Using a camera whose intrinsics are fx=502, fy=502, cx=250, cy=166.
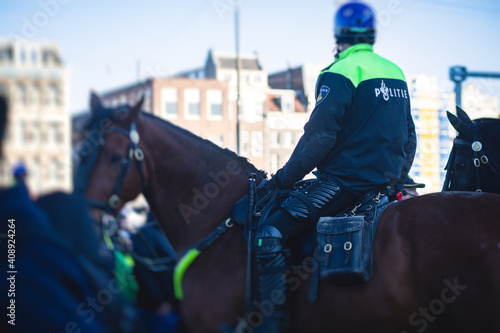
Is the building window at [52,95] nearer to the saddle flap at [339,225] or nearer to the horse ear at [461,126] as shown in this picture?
the saddle flap at [339,225]

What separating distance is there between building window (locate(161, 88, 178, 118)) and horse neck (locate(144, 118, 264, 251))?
137 feet

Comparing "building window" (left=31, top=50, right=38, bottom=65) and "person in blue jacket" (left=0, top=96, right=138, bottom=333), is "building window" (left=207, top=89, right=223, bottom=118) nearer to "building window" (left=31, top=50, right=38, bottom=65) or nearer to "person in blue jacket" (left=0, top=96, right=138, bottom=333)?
"building window" (left=31, top=50, right=38, bottom=65)

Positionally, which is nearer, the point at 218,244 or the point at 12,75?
the point at 12,75

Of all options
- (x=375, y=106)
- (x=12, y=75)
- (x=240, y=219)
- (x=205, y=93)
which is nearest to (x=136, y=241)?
(x=240, y=219)

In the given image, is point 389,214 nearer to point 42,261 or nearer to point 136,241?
point 42,261

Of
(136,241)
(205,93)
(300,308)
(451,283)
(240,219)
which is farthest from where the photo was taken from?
(205,93)

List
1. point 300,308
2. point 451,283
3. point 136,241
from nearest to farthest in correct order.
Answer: point 451,283 < point 300,308 < point 136,241

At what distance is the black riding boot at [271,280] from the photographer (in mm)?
3662

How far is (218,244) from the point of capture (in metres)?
4.14

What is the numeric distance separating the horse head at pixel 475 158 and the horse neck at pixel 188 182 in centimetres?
194

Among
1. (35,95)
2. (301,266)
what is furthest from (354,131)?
(35,95)

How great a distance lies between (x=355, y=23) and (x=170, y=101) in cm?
4270

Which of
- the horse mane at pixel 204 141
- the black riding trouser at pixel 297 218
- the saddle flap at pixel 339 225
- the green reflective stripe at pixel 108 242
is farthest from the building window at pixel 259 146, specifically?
the saddle flap at pixel 339 225

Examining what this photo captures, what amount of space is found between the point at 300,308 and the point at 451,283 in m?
1.08
